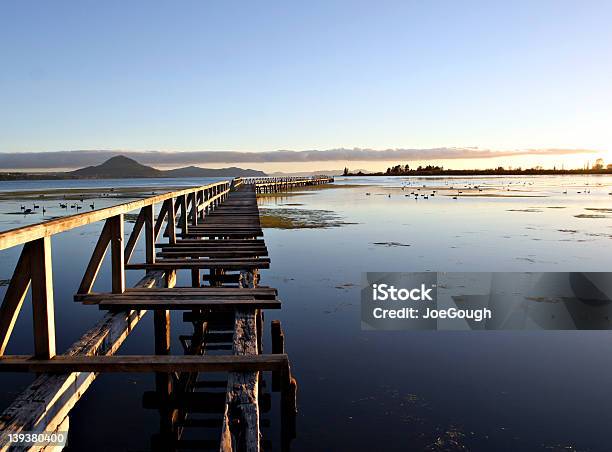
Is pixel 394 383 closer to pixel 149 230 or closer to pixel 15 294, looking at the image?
pixel 149 230

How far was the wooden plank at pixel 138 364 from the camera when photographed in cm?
406

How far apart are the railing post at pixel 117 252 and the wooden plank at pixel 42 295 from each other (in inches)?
76.7

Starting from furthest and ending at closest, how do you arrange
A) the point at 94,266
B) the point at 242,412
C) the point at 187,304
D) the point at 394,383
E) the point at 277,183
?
the point at 277,183 → the point at 394,383 → the point at 187,304 → the point at 94,266 → the point at 242,412

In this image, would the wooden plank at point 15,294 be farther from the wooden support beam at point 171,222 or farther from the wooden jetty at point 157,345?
the wooden support beam at point 171,222

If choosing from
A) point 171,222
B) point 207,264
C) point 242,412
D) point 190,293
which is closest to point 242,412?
point 242,412

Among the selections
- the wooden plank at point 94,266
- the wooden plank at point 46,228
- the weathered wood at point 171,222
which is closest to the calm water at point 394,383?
the weathered wood at point 171,222

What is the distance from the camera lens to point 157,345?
323 inches

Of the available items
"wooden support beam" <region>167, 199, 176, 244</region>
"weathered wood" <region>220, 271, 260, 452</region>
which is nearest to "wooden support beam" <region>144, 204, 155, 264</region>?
"wooden support beam" <region>167, 199, 176, 244</region>

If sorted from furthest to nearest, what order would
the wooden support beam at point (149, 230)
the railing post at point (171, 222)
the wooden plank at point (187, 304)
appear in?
the railing post at point (171, 222) → the wooden support beam at point (149, 230) → the wooden plank at point (187, 304)

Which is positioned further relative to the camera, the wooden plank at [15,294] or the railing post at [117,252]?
the railing post at [117,252]

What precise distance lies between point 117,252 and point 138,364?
8.15 ft

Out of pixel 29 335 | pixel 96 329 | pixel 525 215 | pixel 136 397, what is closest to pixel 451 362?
pixel 136 397

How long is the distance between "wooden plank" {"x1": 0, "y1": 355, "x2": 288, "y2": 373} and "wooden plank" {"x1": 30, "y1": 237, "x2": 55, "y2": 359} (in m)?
0.13

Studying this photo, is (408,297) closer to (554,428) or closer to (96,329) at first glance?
(554,428)
